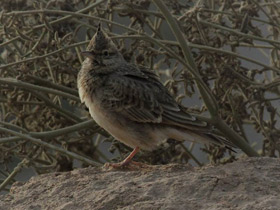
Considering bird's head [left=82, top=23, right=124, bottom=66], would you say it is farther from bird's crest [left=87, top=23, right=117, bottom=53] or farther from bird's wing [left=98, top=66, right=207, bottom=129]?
bird's wing [left=98, top=66, right=207, bottom=129]

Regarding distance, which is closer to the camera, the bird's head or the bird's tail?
the bird's tail

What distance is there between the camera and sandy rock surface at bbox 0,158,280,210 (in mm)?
3799

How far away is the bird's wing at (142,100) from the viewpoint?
504cm

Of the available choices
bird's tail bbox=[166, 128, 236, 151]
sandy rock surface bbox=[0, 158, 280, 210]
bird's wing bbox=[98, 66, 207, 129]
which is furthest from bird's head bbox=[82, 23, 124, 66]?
sandy rock surface bbox=[0, 158, 280, 210]

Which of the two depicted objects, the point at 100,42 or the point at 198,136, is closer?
the point at 198,136

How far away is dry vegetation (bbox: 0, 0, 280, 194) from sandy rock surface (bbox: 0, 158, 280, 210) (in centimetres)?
90

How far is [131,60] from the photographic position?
20.1ft

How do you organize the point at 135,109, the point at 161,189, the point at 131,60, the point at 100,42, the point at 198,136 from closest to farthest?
the point at 161,189 < the point at 198,136 < the point at 135,109 < the point at 100,42 < the point at 131,60

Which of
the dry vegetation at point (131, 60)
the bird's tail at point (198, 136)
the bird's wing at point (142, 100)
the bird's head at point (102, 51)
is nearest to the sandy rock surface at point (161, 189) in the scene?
the bird's tail at point (198, 136)

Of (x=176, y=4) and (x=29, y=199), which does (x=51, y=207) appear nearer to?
(x=29, y=199)

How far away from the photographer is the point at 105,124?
16.6ft

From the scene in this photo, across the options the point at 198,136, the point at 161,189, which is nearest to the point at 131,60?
the point at 198,136

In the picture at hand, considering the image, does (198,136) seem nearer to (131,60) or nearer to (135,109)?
(135,109)

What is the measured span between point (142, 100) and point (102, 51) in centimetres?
47
